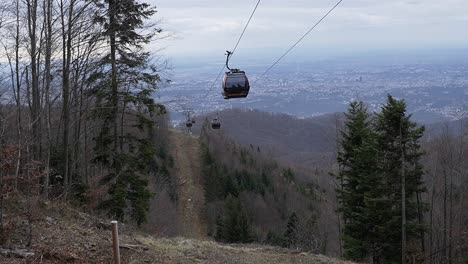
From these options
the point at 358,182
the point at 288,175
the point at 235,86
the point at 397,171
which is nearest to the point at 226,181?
the point at 288,175

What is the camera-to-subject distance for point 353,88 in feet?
326

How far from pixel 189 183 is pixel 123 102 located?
114ft

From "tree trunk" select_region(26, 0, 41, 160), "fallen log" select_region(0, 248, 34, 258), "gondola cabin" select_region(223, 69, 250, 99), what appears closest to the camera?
"fallen log" select_region(0, 248, 34, 258)

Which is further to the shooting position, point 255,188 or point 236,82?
point 255,188

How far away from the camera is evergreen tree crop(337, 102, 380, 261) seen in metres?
23.6

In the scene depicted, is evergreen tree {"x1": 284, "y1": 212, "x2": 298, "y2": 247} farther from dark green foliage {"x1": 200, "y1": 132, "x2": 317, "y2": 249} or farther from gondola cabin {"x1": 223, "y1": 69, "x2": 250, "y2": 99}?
gondola cabin {"x1": 223, "y1": 69, "x2": 250, "y2": 99}

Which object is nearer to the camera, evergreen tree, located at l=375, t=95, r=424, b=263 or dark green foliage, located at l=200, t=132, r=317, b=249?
evergreen tree, located at l=375, t=95, r=424, b=263

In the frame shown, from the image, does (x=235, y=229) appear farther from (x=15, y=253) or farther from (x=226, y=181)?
(x=15, y=253)

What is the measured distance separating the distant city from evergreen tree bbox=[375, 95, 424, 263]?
54637 millimetres

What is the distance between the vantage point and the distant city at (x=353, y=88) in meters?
85.9

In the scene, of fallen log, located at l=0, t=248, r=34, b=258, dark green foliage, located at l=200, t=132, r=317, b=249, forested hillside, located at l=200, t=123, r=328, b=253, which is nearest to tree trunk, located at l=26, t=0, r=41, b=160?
fallen log, located at l=0, t=248, r=34, b=258

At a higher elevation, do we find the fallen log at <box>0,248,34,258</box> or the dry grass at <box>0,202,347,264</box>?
the fallen log at <box>0,248,34,258</box>

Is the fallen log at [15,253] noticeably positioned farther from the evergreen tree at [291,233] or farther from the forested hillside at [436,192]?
the evergreen tree at [291,233]

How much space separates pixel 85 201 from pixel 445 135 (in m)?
23.6
